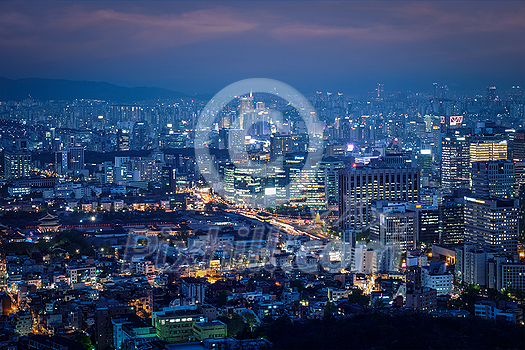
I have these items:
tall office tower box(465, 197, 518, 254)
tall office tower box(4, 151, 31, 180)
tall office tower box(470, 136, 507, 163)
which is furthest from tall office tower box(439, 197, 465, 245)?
tall office tower box(4, 151, 31, 180)

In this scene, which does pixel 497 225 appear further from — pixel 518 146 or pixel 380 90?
pixel 380 90

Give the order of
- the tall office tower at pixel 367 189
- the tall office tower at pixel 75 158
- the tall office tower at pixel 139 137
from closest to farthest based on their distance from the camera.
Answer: the tall office tower at pixel 367 189 < the tall office tower at pixel 75 158 < the tall office tower at pixel 139 137

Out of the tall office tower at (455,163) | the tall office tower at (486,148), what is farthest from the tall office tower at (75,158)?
the tall office tower at (486,148)

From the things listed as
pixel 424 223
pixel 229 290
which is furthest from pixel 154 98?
pixel 229 290

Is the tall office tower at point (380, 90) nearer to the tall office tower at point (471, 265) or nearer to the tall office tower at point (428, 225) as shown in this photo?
the tall office tower at point (428, 225)

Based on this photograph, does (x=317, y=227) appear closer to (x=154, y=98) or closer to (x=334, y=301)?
(x=334, y=301)

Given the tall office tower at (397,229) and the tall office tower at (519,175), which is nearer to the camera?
the tall office tower at (397,229)

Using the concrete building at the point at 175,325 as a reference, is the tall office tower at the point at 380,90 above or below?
above
